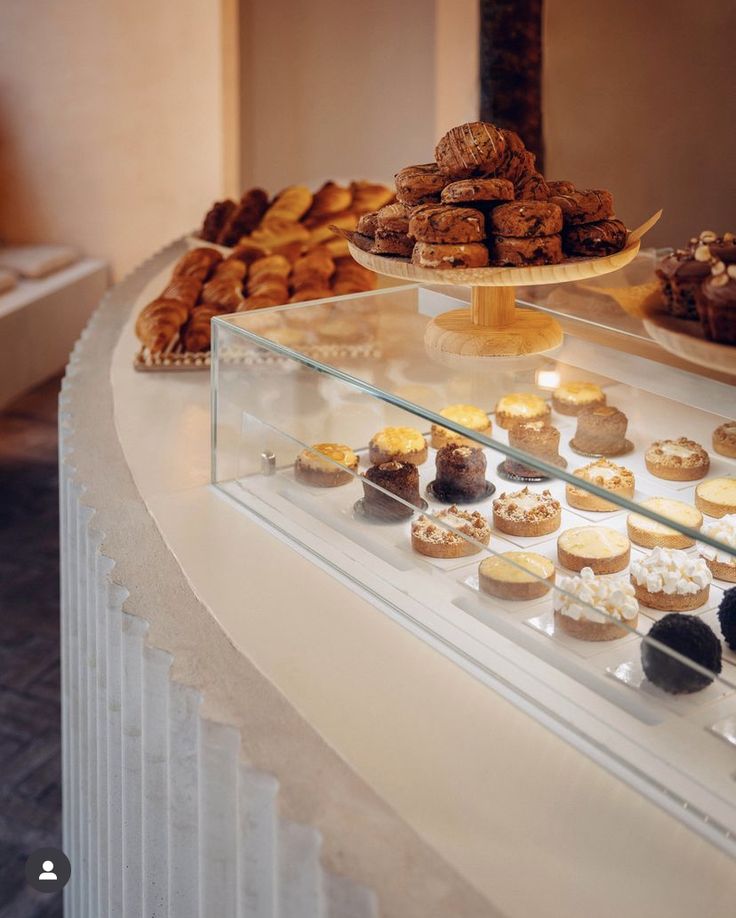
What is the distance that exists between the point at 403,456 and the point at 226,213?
178cm

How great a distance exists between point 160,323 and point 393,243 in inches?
31.3

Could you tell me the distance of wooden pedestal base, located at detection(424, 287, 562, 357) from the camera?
1.15 meters

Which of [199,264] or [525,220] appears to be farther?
[199,264]

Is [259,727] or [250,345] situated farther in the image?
[250,345]

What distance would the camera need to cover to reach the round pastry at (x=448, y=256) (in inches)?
41.8

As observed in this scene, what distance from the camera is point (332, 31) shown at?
4062 mm

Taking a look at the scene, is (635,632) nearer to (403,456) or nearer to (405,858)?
(405,858)

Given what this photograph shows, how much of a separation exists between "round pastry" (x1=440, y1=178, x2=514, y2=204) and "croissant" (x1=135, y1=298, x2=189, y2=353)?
0.84m

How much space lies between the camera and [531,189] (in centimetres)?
116

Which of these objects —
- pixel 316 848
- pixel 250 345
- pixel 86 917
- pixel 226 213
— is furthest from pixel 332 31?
pixel 316 848

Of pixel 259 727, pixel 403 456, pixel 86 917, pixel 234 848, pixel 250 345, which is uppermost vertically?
pixel 250 345

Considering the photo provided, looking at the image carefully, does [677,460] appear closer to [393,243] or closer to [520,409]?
[520,409]

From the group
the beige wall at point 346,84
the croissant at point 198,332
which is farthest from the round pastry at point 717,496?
the beige wall at point 346,84

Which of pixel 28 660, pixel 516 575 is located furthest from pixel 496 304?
pixel 28 660
